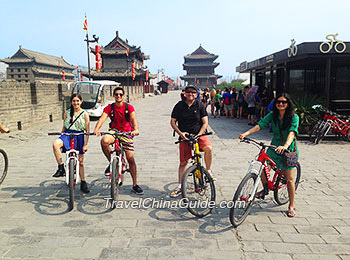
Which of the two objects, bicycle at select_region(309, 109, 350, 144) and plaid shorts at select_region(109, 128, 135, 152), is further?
bicycle at select_region(309, 109, 350, 144)

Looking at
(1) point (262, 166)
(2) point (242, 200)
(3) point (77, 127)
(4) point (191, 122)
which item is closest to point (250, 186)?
(2) point (242, 200)

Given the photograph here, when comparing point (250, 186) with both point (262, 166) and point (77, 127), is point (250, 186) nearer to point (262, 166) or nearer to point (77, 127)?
point (262, 166)

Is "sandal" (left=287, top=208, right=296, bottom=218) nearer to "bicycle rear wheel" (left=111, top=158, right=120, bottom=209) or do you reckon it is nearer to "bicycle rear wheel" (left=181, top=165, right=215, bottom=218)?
"bicycle rear wheel" (left=181, top=165, right=215, bottom=218)

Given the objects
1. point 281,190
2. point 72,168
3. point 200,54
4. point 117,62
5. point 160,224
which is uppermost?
point 200,54

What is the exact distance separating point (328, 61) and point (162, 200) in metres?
8.56

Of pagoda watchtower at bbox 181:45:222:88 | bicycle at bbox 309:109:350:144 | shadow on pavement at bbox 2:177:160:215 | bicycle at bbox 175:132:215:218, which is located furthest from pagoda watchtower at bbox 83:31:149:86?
bicycle at bbox 175:132:215:218

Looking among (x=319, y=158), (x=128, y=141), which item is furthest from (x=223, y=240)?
(x=319, y=158)

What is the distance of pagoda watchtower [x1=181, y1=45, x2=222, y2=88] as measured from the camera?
80375 mm

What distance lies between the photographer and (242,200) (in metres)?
3.79

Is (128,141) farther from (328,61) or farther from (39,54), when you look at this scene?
(39,54)

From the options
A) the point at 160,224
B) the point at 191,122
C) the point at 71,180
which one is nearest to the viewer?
the point at 160,224

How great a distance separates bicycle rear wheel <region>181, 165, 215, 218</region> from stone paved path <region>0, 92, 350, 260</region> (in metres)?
0.13

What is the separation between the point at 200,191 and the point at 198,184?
0.10 m

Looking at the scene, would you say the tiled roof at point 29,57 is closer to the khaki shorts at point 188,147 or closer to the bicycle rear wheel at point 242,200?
the khaki shorts at point 188,147
